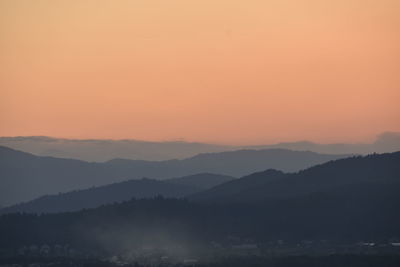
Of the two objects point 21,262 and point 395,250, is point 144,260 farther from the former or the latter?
point 395,250

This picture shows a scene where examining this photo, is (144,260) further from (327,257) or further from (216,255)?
(327,257)

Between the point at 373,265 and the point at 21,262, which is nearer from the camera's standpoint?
the point at 373,265

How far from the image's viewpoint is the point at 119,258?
602 ft

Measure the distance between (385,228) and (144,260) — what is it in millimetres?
42003

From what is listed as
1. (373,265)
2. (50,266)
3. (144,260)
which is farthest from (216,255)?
(373,265)

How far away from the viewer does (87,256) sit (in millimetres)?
190000

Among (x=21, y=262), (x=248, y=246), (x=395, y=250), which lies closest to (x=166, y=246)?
(x=248, y=246)

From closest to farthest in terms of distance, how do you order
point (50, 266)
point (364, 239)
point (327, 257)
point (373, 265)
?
1. point (373, 265)
2. point (327, 257)
3. point (50, 266)
4. point (364, 239)

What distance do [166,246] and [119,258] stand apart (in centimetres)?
1672

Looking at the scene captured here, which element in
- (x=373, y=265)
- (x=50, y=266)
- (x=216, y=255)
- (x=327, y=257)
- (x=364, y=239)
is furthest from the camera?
(x=364, y=239)

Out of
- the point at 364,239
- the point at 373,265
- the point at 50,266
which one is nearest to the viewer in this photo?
the point at 373,265

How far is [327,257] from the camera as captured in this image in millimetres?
157250

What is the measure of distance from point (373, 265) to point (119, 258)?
157 feet

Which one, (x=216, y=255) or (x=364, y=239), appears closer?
(x=216, y=255)
